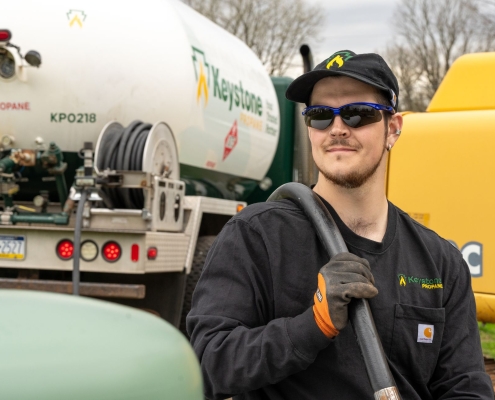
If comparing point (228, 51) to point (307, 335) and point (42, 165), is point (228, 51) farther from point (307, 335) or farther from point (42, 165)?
point (307, 335)

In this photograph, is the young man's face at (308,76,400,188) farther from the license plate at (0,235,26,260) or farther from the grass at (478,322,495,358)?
the license plate at (0,235,26,260)

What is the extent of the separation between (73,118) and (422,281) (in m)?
4.51

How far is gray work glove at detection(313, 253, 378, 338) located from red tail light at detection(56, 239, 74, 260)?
175 inches

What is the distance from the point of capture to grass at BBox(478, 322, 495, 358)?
663cm

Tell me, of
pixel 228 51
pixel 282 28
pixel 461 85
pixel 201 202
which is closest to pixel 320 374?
pixel 461 85

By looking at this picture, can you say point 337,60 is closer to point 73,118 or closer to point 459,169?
point 459,169

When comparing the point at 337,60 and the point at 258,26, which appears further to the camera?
the point at 258,26

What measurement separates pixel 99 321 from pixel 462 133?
3.86 metres

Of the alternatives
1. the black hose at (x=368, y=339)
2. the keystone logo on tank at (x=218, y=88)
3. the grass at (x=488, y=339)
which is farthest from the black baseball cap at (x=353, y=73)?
the keystone logo on tank at (x=218, y=88)

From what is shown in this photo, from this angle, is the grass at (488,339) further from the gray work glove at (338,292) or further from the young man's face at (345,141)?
the gray work glove at (338,292)

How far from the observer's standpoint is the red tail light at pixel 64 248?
6350mm

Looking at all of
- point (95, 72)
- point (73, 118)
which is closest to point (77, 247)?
point (73, 118)

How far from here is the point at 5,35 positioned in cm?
622

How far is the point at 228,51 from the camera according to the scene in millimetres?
8180
